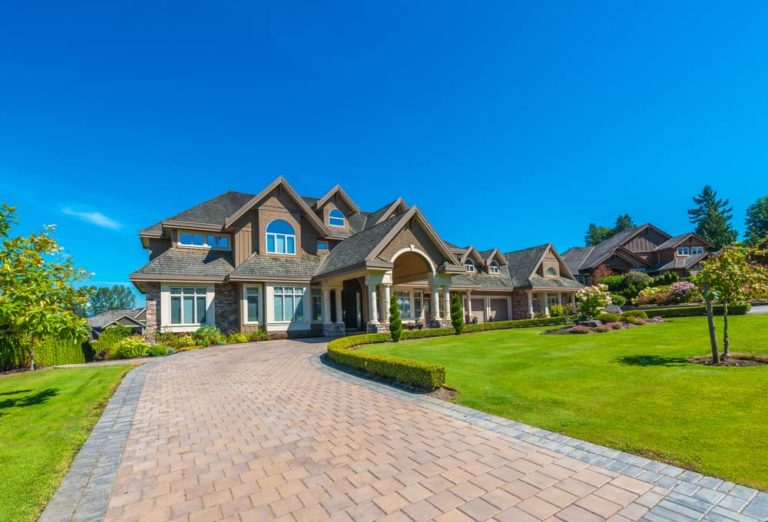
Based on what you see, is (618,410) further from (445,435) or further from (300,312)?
(300,312)

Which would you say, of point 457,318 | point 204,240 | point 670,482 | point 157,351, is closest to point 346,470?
point 670,482

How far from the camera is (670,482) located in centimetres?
414

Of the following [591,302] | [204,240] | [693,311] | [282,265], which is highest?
[204,240]

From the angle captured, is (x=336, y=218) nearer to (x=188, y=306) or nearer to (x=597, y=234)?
(x=188, y=306)

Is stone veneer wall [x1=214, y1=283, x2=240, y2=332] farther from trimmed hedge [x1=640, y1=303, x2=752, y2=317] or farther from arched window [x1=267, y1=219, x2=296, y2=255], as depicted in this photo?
trimmed hedge [x1=640, y1=303, x2=752, y2=317]

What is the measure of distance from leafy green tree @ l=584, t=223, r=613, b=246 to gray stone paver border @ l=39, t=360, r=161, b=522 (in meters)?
103

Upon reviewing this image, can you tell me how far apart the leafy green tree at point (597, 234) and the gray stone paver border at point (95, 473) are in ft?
339

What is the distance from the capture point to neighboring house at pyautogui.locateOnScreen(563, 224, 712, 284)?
147 ft

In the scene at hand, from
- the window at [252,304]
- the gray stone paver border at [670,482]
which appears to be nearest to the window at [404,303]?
the window at [252,304]

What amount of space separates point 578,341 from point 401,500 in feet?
43.2

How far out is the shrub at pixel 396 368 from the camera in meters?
8.66

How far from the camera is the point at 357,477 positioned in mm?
4664

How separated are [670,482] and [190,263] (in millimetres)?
23015

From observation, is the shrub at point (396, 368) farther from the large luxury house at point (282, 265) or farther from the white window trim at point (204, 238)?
the white window trim at point (204, 238)
